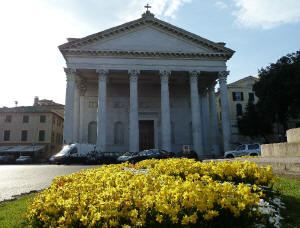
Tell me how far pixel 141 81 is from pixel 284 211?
31.8 meters

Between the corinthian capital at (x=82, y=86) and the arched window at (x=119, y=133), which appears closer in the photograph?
the corinthian capital at (x=82, y=86)

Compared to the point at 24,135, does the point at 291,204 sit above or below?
below

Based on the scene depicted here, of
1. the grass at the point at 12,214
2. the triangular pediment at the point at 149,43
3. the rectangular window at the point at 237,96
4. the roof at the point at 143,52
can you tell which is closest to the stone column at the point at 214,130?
the roof at the point at 143,52

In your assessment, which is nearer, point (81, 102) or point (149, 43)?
point (149, 43)

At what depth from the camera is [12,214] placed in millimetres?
5254

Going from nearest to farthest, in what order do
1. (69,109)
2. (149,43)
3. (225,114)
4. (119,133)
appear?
(69,109) < (225,114) < (149,43) < (119,133)

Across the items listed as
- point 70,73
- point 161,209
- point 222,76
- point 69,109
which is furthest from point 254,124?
point 161,209

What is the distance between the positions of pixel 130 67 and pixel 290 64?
2085cm

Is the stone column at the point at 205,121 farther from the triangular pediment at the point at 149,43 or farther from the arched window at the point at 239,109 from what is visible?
the arched window at the point at 239,109

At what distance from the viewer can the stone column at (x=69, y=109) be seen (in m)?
27.0

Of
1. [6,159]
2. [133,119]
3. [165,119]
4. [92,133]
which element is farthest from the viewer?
[6,159]

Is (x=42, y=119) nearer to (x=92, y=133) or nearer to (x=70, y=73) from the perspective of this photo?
(x=92, y=133)

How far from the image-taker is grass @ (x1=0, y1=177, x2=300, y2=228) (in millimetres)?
3847

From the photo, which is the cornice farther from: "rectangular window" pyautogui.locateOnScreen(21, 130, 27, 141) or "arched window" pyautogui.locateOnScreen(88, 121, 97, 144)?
"rectangular window" pyautogui.locateOnScreen(21, 130, 27, 141)
